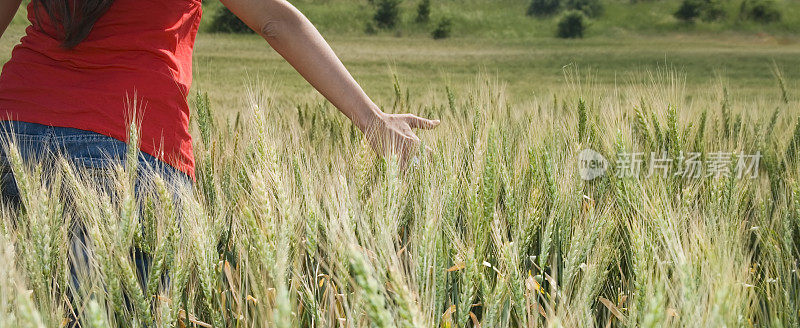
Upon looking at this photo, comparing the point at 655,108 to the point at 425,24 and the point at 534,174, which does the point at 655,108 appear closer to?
the point at 534,174

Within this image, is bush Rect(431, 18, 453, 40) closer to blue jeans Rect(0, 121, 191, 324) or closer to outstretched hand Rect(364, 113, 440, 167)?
outstretched hand Rect(364, 113, 440, 167)

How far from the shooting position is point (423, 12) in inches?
1136

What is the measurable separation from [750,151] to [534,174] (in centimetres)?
91

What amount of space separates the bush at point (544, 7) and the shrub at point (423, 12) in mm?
6927

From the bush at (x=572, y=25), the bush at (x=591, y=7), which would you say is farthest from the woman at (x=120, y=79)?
the bush at (x=591, y=7)

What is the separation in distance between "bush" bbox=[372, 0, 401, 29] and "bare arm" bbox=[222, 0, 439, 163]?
26.6 meters

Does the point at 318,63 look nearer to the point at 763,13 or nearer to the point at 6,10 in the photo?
the point at 6,10

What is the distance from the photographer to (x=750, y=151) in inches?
70.0

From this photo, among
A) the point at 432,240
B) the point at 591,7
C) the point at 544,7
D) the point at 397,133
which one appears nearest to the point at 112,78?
the point at 397,133

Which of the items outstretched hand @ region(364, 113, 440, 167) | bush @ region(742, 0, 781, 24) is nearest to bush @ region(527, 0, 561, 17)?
bush @ region(742, 0, 781, 24)

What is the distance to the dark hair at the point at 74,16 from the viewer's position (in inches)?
48.1

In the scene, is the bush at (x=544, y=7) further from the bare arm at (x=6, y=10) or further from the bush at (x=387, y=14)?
the bare arm at (x=6, y=10)

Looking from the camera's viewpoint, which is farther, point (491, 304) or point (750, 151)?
point (750, 151)

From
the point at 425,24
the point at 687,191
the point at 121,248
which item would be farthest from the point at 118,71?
the point at 425,24
